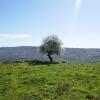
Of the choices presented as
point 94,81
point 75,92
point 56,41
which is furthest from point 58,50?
point 75,92

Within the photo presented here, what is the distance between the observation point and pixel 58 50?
94.8m

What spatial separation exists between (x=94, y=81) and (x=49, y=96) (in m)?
9.31

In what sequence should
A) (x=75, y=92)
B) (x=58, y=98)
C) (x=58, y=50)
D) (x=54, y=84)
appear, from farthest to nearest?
(x=58, y=50) → (x=54, y=84) → (x=75, y=92) → (x=58, y=98)

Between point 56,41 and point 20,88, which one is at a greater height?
point 56,41

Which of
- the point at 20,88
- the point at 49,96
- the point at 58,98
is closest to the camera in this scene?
the point at 58,98

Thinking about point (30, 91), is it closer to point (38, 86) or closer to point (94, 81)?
point (38, 86)

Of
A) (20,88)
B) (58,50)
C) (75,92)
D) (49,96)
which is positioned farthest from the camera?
(58,50)

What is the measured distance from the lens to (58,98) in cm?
2144

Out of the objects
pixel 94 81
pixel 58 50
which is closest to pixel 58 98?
pixel 94 81

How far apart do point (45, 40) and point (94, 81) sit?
68.0m

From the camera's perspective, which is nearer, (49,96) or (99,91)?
(49,96)

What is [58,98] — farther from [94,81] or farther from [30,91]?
[94,81]

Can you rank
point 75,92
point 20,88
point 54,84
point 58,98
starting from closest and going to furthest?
point 58,98, point 75,92, point 20,88, point 54,84

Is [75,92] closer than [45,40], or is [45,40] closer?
[75,92]
